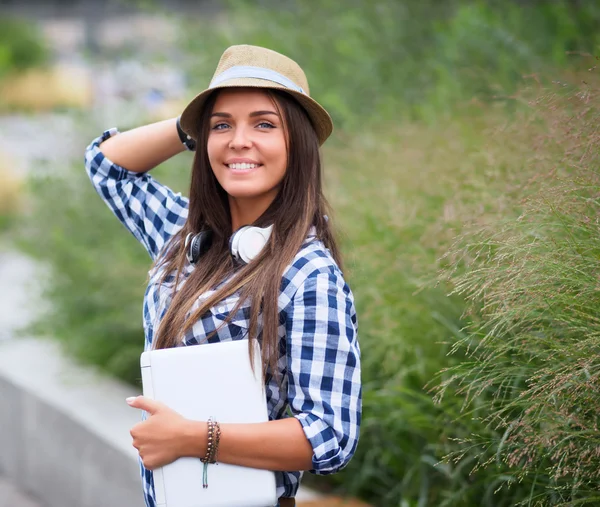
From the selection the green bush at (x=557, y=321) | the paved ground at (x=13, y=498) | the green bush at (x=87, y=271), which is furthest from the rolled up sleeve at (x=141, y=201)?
the paved ground at (x=13, y=498)

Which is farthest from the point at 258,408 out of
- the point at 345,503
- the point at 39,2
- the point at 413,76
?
the point at 39,2

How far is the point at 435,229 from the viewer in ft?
8.84

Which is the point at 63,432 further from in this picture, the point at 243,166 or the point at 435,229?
the point at 243,166

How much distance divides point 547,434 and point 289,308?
64 cm

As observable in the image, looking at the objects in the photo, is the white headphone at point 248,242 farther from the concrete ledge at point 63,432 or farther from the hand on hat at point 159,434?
the concrete ledge at point 63,432

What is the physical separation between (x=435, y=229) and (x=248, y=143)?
96 centimetres

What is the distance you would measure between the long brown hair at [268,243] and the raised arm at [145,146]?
0.85ft

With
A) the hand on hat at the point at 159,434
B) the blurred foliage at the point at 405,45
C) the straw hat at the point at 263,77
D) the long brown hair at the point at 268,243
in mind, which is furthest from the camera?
the blurred foliage at the point at 405,45

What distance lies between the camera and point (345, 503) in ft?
10.1

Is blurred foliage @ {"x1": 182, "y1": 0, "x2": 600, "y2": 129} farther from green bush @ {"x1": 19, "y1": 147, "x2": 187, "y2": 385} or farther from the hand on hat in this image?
the hand on hat

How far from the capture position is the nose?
1955 millimetres

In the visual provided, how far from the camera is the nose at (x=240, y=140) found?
6.41ft

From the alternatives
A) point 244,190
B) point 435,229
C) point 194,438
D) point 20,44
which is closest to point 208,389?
point 194,438

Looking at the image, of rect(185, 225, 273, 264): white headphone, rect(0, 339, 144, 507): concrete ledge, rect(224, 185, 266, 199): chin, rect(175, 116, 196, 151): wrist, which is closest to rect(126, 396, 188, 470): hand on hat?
rect(185, 225, 273, 264): white headphone
